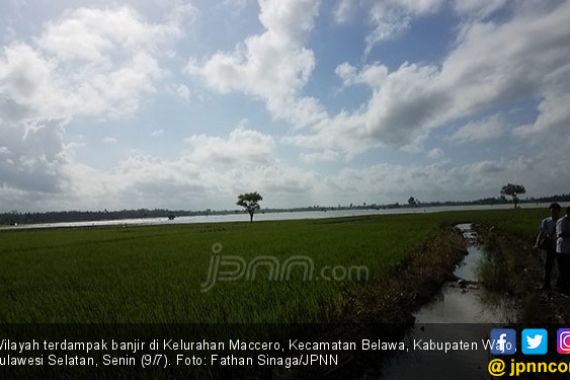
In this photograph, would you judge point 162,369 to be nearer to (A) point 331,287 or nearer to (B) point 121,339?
(B) point 121,339

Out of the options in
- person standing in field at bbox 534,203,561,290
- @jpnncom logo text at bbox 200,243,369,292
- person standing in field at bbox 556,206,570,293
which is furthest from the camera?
@jpnncom logo text at bbox 200,243,369,292

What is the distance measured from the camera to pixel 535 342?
204 inches

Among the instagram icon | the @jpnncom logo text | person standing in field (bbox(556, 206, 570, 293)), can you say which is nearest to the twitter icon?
the instagram icon

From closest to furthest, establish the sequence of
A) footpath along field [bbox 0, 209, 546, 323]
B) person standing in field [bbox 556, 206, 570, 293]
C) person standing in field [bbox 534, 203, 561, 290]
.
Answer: footpath along field [bbox 0, 209, 546, 323] → person standing in field [bbox 556, 206, 570, 293] → person standing in field [bbox 534, 203, 561, 290]

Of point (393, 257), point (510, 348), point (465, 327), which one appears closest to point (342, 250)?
point (393, 257)

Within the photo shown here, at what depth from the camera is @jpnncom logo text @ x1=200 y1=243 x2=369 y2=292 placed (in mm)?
9734

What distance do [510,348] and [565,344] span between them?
30.9 inches

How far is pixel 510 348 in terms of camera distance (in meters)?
5.19

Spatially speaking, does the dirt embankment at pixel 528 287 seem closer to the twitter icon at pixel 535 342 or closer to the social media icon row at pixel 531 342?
the social media icon row at pixel 531 342

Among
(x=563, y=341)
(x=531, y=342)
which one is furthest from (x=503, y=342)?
(x=563, y=341)

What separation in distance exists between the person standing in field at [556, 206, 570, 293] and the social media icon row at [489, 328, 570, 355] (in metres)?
3.08

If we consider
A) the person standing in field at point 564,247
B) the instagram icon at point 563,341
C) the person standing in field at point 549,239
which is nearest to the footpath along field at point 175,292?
the instagram icon at point 563,341

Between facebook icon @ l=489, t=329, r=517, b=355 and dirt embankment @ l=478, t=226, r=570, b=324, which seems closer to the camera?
facebook icon @ l=489, t=329, r=517, b=355

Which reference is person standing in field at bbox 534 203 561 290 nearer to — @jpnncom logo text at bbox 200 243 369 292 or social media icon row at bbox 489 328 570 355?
social media icon row at bbox 489 328 570 355
